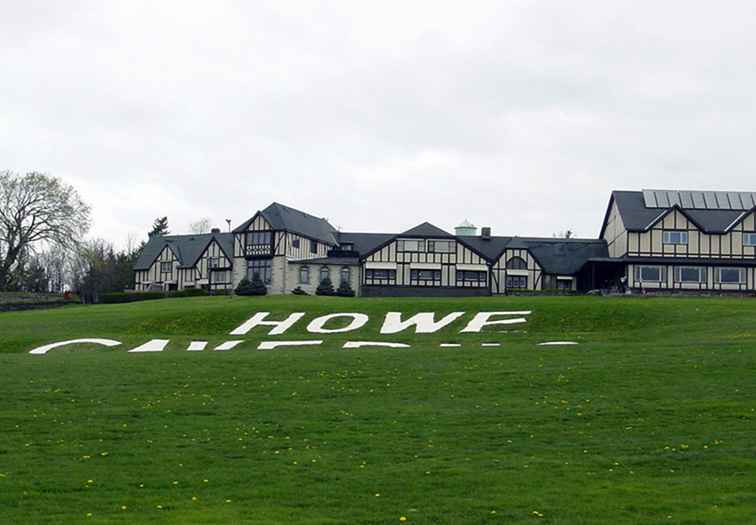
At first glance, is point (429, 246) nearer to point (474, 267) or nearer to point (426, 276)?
point (426, 276)

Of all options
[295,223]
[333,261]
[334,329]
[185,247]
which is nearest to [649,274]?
[333,261]

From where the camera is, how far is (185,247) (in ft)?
318

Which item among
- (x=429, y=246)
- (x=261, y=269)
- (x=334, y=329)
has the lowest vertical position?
(x=334, y=329)

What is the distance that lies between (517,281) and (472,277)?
12.6 ft

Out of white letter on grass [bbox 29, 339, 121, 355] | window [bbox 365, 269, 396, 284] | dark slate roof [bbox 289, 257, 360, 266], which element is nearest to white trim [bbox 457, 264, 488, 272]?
window [bbox 365, 269, 396, 284]

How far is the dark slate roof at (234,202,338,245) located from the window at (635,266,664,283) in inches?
1054

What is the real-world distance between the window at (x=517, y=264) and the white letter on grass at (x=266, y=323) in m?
36.0

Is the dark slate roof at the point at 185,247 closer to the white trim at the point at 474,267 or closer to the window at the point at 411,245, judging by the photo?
the window at the point at 411,245

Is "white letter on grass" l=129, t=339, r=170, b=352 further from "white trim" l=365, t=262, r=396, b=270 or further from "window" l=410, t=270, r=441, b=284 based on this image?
"window" l=410, t=270, r=441, b=284

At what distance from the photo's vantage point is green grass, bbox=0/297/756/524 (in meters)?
14.5

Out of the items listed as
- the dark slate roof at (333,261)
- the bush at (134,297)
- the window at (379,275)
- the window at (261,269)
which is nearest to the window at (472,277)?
the window at (379,275)

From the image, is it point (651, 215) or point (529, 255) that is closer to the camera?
point (651, 215)

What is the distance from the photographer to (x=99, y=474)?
1639 centimetres

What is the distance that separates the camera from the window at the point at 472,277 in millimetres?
81625
